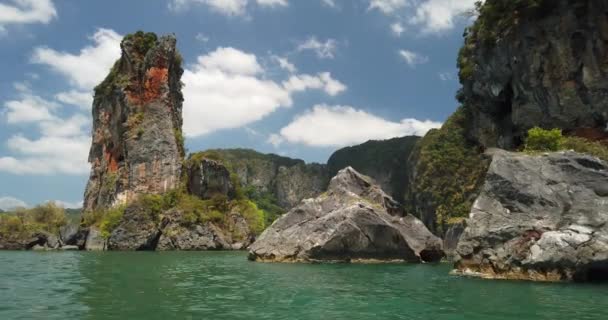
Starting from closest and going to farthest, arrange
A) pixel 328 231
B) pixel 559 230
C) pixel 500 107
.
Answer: pixel 559 230 → pixel 328 231 → pixel 500 107

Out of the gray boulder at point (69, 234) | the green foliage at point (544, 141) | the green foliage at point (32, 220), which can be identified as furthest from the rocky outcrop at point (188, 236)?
the green foliage at point (544, 141)

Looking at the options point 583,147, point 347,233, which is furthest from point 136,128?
point 583,147

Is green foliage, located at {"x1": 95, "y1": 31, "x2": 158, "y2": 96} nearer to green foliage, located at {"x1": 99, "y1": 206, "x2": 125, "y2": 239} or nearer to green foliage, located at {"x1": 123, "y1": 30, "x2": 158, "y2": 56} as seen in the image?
green foliage, located at {"x1": 123, "y1": 30, "x2": 158, "y2": 56}

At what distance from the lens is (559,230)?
22.0 m

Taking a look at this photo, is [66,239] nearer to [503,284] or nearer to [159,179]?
[159,179]

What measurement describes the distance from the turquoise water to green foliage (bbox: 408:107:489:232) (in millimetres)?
48726

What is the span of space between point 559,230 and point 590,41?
1058 inches

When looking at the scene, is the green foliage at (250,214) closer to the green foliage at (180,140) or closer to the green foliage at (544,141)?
the green foliage at (180,140)

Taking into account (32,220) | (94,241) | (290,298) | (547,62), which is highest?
(547,62)

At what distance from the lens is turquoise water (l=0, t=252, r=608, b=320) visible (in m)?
13.4

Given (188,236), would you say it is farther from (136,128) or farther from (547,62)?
(547,62)

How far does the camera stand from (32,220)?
84750 mm

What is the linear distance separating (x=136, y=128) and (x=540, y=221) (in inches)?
3002

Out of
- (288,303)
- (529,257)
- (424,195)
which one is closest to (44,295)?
(288,303)
